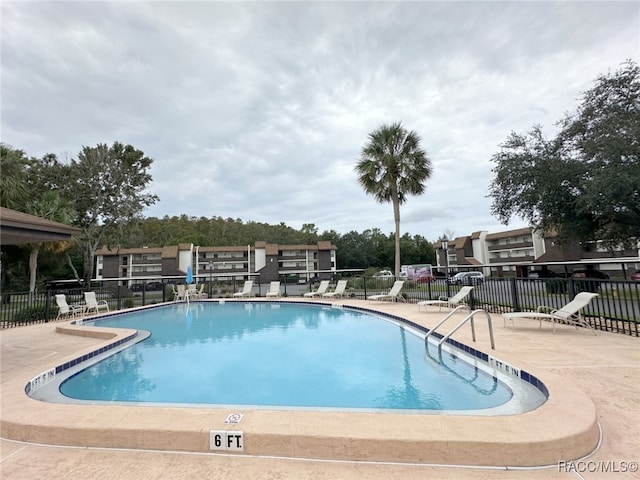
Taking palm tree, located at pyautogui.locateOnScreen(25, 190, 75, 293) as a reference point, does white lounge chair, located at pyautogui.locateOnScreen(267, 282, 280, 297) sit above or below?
below

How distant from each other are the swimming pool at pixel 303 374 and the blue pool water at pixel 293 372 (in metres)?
0.01

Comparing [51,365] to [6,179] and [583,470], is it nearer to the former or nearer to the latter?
[583,470]

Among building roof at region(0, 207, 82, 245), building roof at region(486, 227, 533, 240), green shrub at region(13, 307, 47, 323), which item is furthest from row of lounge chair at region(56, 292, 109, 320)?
building roof at region(486, 227, 533, 240)

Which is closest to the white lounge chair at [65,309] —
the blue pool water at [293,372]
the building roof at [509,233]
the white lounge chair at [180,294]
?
the blue pool water at [293,372]

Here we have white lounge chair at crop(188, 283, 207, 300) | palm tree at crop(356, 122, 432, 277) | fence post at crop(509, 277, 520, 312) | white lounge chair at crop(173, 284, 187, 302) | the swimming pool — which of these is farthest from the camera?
white lounge chair at crop(188, 283, 207, 300)

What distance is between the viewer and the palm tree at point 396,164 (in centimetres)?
1644

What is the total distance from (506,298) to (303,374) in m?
6.92

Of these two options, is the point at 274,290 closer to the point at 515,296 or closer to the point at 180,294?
the point at 180,294

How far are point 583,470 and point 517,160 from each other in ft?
52.9

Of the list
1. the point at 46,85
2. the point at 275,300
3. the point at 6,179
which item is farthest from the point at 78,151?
the point at 275,300

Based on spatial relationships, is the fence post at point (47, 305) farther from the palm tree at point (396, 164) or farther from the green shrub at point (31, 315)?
the palm tree at point (396, 164)

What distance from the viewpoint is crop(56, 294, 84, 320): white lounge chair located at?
34.5 ft

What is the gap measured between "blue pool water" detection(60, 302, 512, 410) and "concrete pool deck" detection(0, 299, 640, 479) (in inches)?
42.8

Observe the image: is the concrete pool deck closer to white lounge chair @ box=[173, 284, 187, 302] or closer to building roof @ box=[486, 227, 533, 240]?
white lounge chair @ box=[173, 284, 187, 302]
